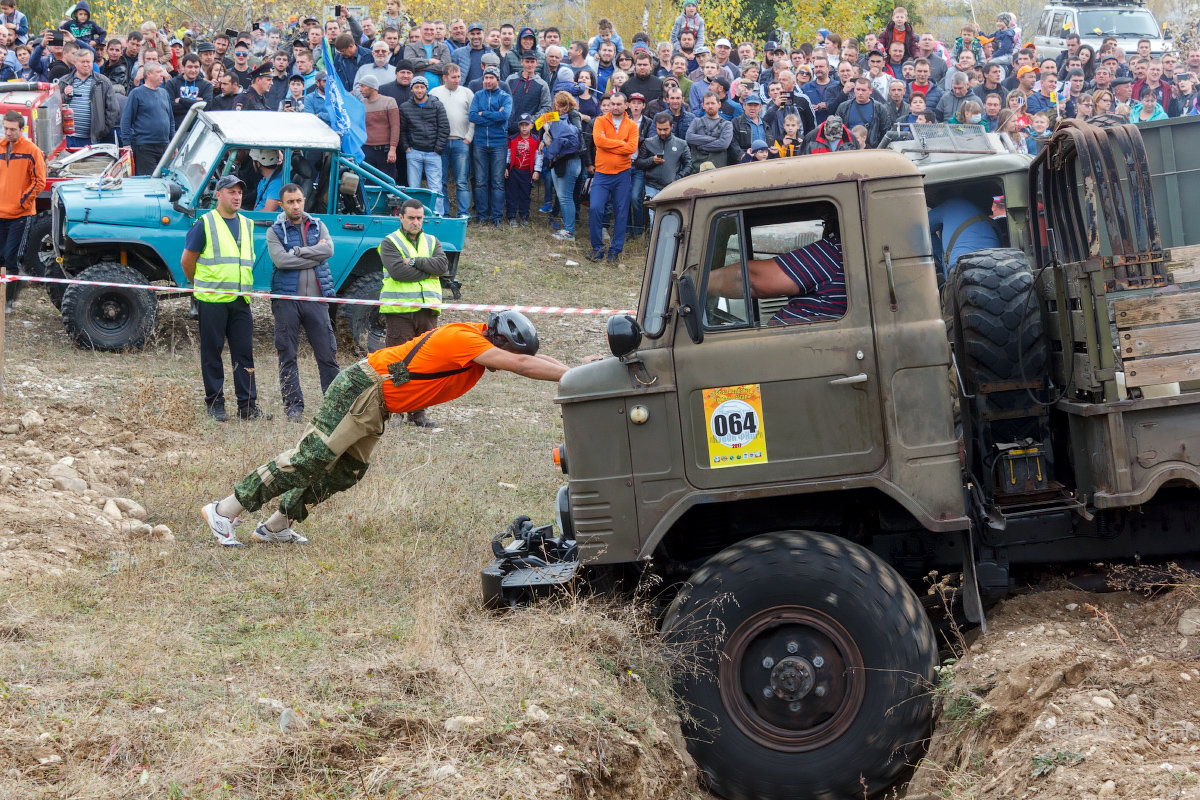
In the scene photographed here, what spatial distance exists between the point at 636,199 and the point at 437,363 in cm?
1007

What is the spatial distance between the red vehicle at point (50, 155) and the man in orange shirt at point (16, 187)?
0.81 ft

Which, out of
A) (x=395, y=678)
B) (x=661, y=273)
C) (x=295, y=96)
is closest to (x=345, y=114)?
(x=295, y=96)

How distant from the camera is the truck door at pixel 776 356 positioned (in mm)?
4930

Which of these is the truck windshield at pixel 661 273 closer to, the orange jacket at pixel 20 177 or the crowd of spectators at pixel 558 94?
the crowd of spectators at pixel 558 94

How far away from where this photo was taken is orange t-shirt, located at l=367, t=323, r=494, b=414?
21.2 feet

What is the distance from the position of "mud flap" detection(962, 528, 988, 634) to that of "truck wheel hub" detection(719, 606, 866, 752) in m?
Answer: 0.64

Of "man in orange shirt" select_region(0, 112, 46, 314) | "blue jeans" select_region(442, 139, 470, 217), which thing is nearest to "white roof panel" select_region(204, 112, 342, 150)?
"man in orange shirt" select_region(0, 112, 46, 314)

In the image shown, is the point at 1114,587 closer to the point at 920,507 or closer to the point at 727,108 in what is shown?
the point at 920,507

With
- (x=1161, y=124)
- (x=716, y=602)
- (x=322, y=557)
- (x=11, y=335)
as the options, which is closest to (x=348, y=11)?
(x=11, y=335)

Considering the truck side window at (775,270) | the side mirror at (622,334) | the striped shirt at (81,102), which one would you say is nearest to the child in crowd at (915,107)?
the striped shirt at (81,102)

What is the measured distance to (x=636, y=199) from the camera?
16.2 meters

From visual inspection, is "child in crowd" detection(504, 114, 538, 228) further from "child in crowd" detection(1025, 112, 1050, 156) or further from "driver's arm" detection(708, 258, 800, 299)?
"driver's arm" detection(708, 258, 800, 299)

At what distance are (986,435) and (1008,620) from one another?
83 centimetres

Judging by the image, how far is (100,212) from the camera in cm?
1173
